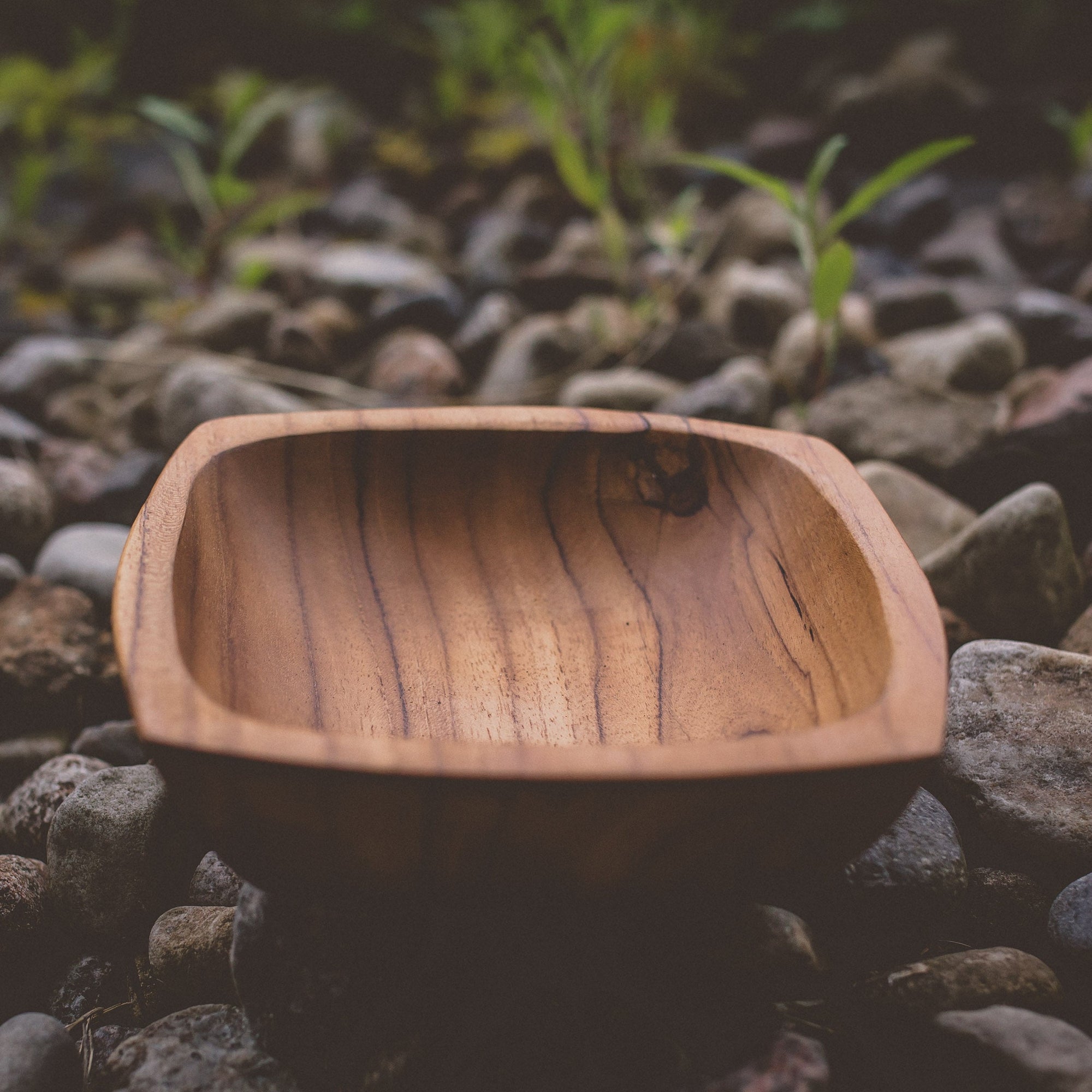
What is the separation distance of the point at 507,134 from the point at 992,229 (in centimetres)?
143

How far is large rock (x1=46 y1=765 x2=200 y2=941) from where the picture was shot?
729 mm

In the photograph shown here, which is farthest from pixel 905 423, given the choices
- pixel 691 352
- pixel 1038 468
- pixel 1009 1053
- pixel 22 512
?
pixel 22 512

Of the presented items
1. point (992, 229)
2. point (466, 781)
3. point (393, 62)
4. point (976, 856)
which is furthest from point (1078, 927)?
point (393, 62)

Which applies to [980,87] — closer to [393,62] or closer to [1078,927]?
[393,62]

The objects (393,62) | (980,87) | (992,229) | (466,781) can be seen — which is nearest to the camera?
(466,781)

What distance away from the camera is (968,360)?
1.33 meters

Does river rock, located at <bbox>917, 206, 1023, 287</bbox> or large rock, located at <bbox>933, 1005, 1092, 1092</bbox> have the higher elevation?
river rock, located at <bbox>917, 206, 1023, 287</bbox>

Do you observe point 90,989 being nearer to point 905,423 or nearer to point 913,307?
point 905,423

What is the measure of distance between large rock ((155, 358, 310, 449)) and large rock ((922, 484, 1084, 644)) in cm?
105

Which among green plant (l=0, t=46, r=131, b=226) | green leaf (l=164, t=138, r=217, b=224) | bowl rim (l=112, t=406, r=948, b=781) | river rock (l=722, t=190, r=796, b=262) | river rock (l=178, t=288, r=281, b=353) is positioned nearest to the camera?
bowl rim (l=112, t=406, r=948, b=781)

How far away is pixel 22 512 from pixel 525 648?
813 mm

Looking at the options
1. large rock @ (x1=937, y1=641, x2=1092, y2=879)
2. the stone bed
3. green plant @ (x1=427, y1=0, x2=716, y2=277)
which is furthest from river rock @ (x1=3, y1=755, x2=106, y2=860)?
green plant @ (x1=427, y1=0, x2=716, y2=277)

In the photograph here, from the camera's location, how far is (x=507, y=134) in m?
2.53

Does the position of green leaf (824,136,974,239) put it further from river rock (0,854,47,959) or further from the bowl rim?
river rock (0,854,47,959)
